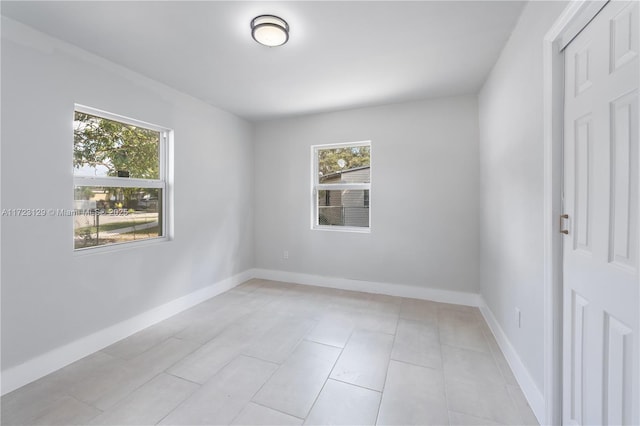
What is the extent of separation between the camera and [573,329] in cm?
130

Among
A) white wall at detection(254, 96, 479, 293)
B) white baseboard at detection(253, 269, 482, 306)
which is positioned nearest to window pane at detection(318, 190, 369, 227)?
white wall at detection(254, 96, 479, 293)

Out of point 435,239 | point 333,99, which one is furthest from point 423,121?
point 435,239

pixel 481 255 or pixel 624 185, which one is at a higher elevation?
pixel 624 185

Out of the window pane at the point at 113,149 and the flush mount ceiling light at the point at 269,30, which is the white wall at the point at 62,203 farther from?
the flush mount ceiling light at the point at 269,30

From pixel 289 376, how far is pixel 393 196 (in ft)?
7.96

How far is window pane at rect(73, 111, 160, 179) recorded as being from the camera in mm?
2242

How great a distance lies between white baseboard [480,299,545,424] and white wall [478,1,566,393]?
0.05 metres

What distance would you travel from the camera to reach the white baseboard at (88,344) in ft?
5.86

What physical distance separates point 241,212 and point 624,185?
3.85m

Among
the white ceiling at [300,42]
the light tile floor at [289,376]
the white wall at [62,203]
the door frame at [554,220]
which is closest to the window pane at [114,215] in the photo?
the white wall at [62,203]

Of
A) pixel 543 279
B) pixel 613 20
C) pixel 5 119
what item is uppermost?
pixel 613 20

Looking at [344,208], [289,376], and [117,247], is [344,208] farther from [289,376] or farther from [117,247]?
[117,247]

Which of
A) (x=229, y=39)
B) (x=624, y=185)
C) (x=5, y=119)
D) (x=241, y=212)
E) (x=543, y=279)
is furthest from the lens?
(x=241, y=212)

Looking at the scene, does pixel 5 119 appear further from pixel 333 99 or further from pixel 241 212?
pixel 333 99
